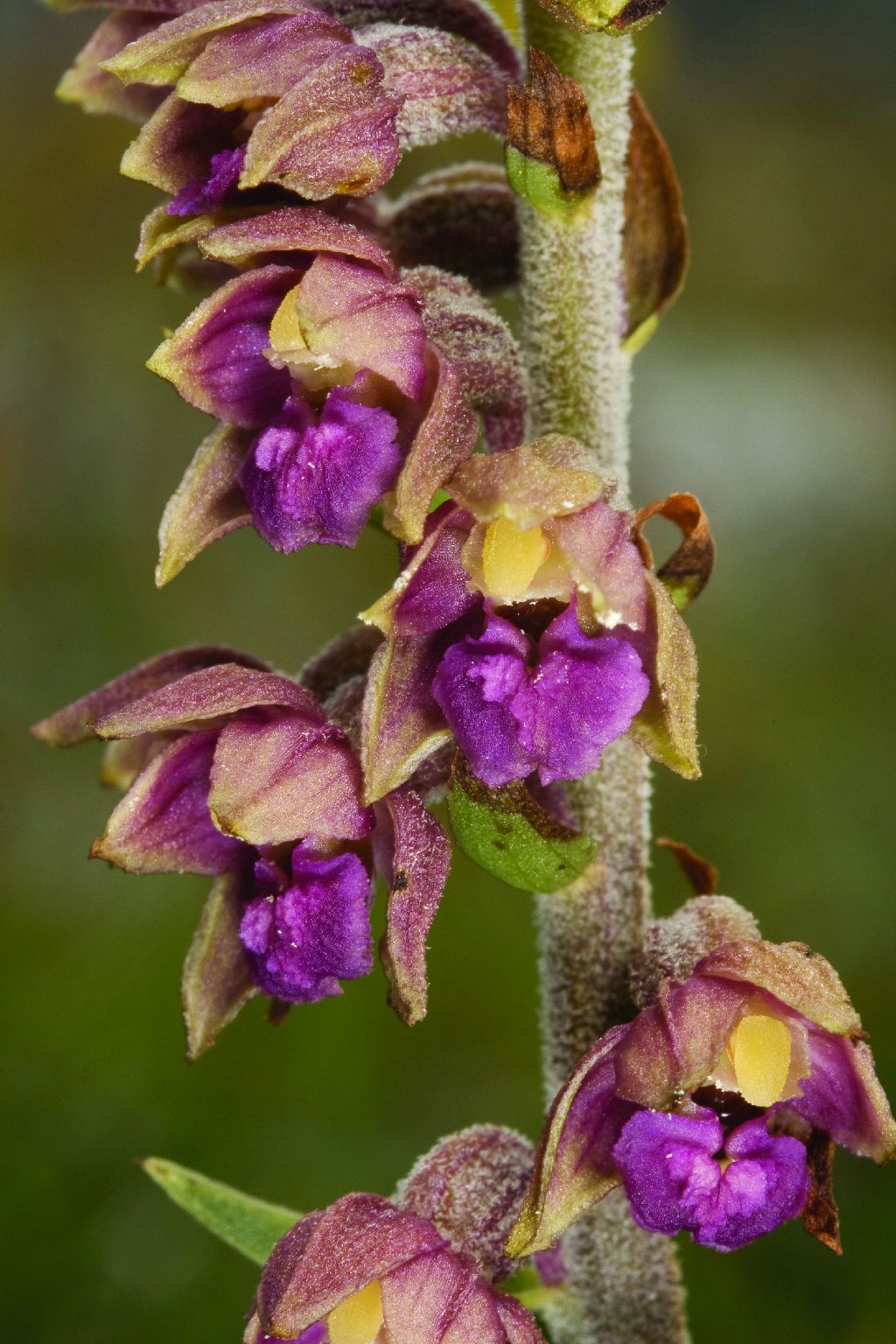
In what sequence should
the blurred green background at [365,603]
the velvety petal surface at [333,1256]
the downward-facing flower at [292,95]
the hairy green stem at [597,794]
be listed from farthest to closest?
the blurred green background at [365,603]
the hairy green stem at [597,794]
the velvety petal surface at [333,1256]
the downward-facing flower at [292,95]

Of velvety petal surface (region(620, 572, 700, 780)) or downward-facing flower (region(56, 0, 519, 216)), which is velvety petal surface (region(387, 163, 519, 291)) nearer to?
downward-facing flower (region(56, 0, 519, 216))

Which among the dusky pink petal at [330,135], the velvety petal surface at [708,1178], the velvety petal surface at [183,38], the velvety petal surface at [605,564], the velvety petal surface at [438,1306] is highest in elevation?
the velvety petal surface at [183,38]

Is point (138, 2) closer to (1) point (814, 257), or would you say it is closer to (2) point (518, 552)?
(2) point (518, 552)

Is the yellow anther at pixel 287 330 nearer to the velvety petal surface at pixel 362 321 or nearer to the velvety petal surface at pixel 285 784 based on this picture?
the velvety petal surface at pixel 362 321

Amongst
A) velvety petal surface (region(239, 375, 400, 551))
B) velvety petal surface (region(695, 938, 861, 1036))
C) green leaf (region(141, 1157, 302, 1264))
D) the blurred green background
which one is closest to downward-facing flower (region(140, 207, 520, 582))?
velvety petal surface (region(239, 375, 400, 551))

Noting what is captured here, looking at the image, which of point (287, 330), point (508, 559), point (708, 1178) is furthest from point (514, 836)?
point (287, 330)

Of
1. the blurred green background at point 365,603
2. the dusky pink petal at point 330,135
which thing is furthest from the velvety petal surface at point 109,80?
the blurred green background at point 365,603
